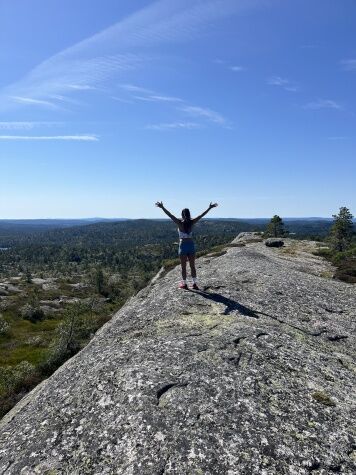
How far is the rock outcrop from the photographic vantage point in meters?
11.6

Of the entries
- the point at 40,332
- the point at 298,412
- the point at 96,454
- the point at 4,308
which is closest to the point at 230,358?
the point at 298,412

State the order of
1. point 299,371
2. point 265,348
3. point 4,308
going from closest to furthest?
1. point 299,371
2. point 265,348
3. point 4,308

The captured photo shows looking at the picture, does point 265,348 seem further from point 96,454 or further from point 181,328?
point 96,454

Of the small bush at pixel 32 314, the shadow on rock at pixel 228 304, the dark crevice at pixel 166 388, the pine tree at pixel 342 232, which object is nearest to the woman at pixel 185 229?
the shadow on rock at pixel 228 304

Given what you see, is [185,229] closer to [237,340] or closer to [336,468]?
[237,340]

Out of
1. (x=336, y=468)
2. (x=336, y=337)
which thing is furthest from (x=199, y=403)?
(x=336, y=337)

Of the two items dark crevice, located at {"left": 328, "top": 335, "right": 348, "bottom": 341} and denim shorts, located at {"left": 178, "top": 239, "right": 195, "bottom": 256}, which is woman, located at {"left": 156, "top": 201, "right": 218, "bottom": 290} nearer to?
denim shorts, located at {"left": 178, "top": 239, "right": 195, "bottom": 256}

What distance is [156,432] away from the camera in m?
12.4

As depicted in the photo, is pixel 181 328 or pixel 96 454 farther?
pixel 181 328

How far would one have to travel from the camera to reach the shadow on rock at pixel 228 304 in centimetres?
2299

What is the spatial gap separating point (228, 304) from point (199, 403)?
1101cm

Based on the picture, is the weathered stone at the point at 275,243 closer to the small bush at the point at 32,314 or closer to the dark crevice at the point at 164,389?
the dark crevice at the point at 164,389

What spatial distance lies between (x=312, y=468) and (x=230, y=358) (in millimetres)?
5857

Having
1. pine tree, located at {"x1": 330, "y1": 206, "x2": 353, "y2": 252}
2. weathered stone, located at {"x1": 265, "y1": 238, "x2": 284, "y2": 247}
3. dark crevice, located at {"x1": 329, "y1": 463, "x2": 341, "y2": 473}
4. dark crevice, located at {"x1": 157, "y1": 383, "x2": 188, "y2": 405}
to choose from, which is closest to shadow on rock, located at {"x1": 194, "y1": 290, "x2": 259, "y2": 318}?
dark crevice, located at {"x1": 157, "y1": 383, "x2": 188, "y2": 405}
